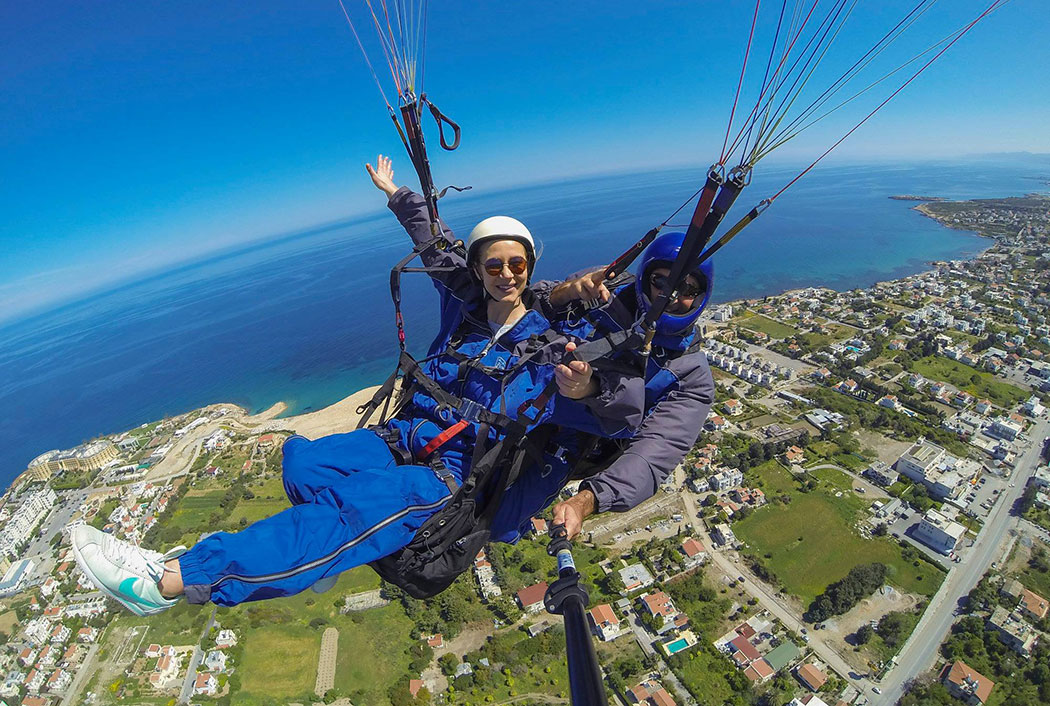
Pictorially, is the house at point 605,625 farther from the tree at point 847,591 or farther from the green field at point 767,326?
the green field at point 767,326

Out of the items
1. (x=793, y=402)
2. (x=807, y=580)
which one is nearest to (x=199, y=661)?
(x=807, y=580)

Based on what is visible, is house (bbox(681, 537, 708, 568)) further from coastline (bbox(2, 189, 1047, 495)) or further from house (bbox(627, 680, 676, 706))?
coastline (bbox(2, 189, 1047, 495))

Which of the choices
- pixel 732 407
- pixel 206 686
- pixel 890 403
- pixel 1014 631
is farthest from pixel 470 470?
pixel 890 403

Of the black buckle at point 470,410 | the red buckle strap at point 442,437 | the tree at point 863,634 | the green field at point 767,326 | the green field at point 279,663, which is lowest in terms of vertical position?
the green field at point 279,663

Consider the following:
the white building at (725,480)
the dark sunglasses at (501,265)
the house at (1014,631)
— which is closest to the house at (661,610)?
the white building at (725,480)

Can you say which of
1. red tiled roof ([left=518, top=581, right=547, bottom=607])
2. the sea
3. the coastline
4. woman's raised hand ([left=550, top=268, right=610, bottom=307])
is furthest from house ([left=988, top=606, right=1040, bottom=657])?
the coastline

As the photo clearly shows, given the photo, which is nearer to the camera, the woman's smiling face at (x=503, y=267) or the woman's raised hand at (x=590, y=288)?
the woman's raised hand at (x=590, y=288)

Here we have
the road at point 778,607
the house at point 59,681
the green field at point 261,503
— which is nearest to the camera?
the road at point 778,607
